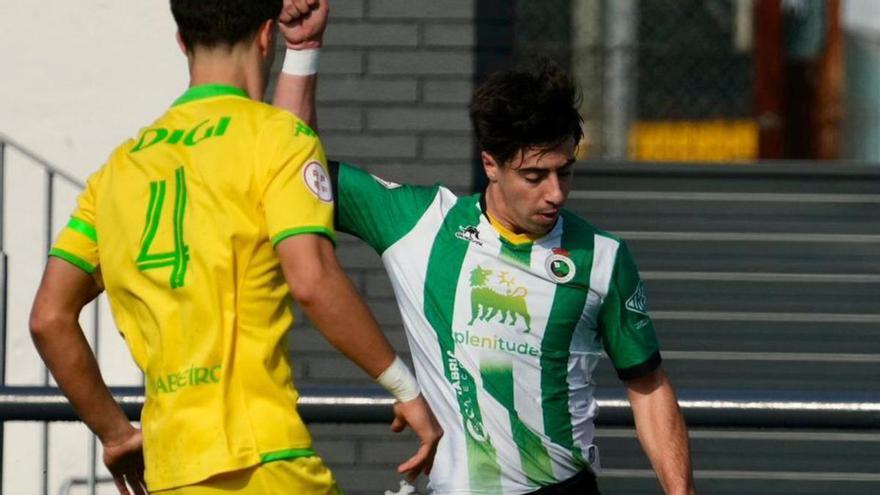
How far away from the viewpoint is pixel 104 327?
729cm

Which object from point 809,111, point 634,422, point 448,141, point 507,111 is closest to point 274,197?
point 507,111

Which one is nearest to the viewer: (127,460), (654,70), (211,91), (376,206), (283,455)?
(283,455)

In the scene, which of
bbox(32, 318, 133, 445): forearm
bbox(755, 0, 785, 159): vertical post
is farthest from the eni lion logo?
bbox(755, 0, 785, 159): vertical post

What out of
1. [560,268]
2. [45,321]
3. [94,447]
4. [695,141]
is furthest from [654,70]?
[45,321]

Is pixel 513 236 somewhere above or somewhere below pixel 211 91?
below

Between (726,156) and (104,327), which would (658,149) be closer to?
(726,156)

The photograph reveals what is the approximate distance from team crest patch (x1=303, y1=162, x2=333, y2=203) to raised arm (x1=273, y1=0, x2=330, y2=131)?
820mm

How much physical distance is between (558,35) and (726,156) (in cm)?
132

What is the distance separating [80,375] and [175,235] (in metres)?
0.36

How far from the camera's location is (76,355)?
3357 millimetres

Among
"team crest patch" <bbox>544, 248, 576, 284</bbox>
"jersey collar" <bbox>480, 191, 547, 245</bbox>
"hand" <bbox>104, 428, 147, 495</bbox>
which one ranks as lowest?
"hand" <bbox>104, 428, 147, 495</bbox>

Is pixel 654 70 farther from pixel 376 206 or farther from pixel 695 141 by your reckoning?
pixel 376 206

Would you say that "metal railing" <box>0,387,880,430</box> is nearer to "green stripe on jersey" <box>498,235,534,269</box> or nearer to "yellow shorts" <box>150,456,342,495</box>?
"green stripe on jersey" <box>498,235,534,269</box>

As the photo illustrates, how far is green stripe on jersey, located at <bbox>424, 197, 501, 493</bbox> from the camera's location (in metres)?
3.98
